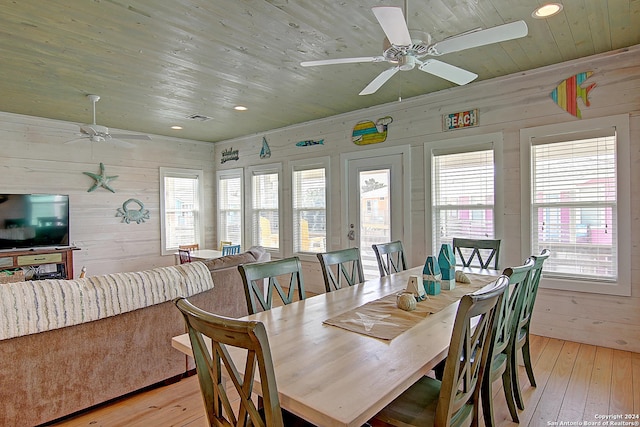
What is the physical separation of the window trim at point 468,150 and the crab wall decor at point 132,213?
15.3 ft

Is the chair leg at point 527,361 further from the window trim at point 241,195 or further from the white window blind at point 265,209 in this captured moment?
the window trim at point 241,195

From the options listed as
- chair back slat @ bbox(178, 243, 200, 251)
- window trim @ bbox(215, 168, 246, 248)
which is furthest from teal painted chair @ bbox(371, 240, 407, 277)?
chair back slat @ bbox(178, 243, 200, 251)

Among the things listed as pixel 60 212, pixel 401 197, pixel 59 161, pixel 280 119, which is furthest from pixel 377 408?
pixel 59 161

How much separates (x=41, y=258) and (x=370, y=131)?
15.1 ft

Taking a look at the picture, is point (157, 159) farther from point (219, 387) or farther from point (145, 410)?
point (219, 387)

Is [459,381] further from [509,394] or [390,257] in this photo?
[390,257]

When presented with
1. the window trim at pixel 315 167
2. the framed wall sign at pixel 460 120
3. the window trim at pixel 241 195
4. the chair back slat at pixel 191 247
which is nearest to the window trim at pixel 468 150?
the framed wall sign at pixel 460 120

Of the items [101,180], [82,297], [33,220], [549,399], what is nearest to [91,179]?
[101,180]

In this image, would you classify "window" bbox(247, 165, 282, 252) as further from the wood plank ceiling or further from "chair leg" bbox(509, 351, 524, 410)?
"chair leg" bbox(509, 351, 524, 410)

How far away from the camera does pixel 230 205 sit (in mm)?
7172

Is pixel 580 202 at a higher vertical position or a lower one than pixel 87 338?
higher

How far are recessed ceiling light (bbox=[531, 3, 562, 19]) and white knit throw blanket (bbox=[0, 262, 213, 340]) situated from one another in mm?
3057

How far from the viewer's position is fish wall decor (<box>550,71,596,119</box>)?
3.42 m

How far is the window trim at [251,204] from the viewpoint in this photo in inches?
243
